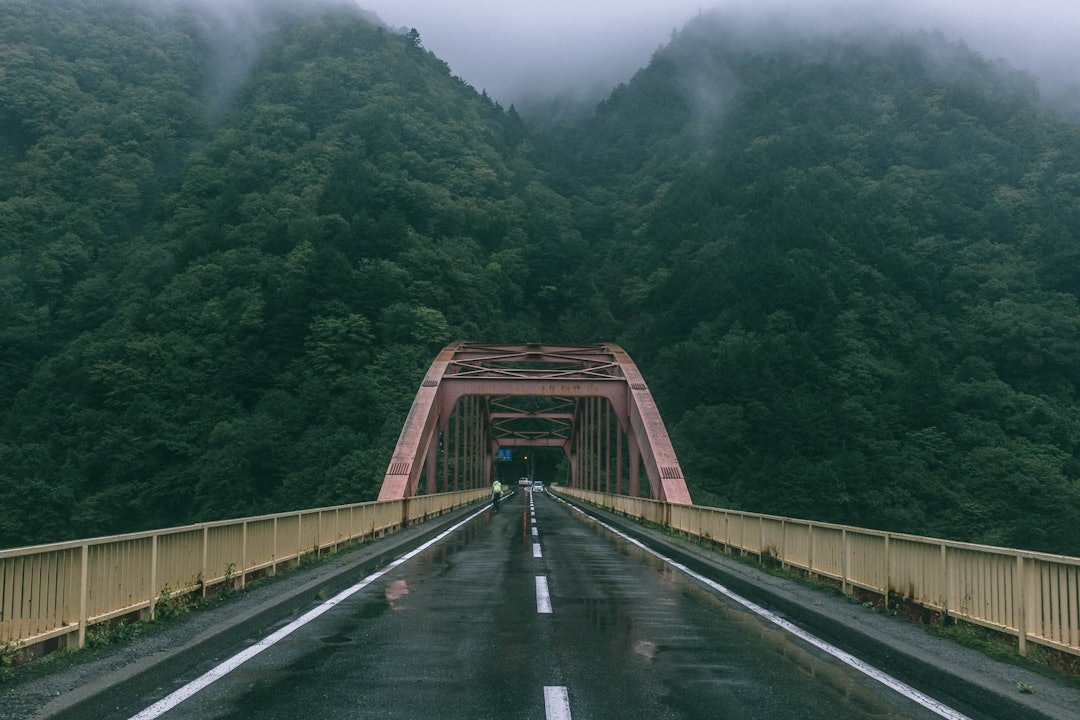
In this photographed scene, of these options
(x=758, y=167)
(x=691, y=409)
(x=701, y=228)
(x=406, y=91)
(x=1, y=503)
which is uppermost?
(x=406, y=91)

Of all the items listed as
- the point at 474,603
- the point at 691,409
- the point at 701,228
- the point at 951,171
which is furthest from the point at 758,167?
the point at 474,603

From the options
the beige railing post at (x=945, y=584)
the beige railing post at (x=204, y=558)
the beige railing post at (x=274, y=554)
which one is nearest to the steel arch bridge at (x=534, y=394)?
the beige railing post at (x=274, y=554)

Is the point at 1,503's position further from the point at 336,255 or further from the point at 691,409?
the point at 691,409

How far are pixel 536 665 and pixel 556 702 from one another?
1.24 metres

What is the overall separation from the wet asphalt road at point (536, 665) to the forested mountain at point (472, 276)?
159 ft

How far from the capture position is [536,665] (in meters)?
7.20

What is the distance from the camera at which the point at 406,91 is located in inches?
4284

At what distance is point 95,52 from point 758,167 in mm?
73608

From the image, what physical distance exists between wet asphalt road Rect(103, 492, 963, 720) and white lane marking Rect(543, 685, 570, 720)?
0.6 inches

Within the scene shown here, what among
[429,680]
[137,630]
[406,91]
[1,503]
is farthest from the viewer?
[406,91]

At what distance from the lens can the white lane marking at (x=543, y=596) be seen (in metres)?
10.5

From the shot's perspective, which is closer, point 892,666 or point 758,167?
point 892,666

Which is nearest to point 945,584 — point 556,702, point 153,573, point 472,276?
point 556,702

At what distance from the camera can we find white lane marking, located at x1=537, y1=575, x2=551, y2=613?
34.3ft
